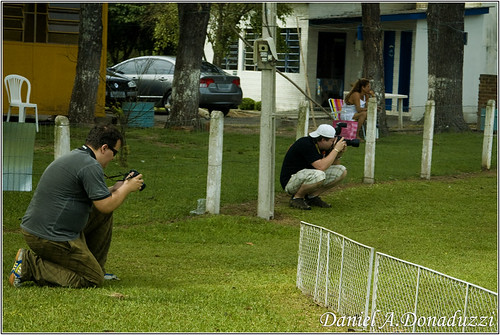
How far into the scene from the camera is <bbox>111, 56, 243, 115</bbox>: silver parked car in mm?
23641

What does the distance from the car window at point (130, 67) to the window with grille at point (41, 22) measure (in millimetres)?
3952

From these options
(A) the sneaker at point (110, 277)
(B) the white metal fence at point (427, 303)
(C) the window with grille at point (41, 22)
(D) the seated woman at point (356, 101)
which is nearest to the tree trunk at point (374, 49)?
(D) the seated woman at point (356, 101)

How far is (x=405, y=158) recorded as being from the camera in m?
16.0

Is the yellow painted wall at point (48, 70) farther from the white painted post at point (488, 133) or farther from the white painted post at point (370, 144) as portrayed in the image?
the white painted post at point (488, 133)

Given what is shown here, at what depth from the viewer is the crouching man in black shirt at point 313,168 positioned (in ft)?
36.3

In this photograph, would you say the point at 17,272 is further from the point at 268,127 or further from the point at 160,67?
the point at 160,67

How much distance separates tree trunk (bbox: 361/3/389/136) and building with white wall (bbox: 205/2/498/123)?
8.59 feet

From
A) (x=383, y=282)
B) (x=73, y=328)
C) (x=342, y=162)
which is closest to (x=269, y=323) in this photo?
(x=383, y=282)

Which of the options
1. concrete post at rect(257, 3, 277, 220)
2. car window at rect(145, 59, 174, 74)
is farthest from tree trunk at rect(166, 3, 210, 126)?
concrete post at rect(257, 3, 277, 220)

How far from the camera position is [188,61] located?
63.4 ft

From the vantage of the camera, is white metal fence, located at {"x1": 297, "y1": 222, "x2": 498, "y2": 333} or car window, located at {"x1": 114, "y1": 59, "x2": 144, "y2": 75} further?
car window, located at {"x1": 114, "y1": 59, "x2": 144, "y2": 75}

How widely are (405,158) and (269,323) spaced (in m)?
10.8

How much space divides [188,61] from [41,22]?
3.63m

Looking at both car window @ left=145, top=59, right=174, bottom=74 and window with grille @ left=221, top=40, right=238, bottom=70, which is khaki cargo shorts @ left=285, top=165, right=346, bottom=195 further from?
window with grille @ left=221, top=40, right=238, bottom=70
